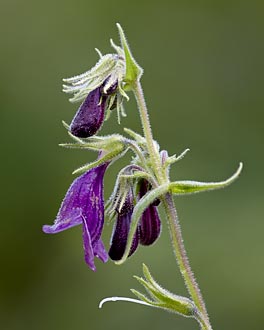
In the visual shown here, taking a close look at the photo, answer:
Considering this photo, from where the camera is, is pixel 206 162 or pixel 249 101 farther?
pixel 249 101

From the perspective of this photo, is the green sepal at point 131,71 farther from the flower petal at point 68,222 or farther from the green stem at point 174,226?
the flower petal at point 68,222

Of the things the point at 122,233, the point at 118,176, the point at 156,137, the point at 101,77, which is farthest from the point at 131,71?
the point at 156,137

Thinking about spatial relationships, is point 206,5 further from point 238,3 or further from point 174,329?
point 174,329

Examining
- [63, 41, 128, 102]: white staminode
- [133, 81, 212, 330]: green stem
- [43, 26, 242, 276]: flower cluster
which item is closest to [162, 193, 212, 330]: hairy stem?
[133, 81, 212, 330]: green stem

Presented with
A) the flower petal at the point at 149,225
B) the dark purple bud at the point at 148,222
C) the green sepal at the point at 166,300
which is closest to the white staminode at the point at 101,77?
the dark purple bud at the point at 148,222

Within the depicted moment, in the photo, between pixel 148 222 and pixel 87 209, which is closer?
pixel 87 209

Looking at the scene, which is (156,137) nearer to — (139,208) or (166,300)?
(166,300)

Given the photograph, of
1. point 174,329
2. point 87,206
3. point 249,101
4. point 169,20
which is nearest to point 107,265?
point 174,329

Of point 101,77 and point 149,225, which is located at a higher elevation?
point 101,77
